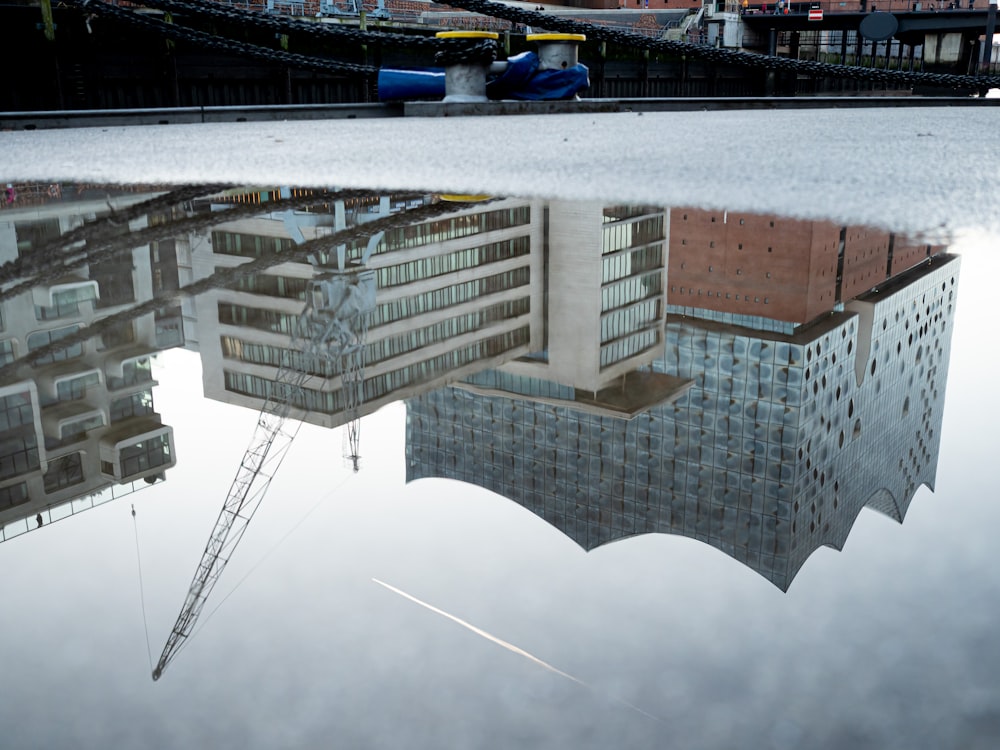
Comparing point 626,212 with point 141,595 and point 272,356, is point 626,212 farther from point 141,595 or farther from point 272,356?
point 141,595

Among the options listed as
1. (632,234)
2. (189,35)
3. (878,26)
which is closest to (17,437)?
(632,234)

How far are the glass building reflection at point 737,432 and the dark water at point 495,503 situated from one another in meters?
0.01

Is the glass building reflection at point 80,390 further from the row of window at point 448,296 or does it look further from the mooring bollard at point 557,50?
Result: the mooring bollard at point 557,50

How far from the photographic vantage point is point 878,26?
177 ft

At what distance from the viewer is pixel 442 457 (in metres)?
2.05

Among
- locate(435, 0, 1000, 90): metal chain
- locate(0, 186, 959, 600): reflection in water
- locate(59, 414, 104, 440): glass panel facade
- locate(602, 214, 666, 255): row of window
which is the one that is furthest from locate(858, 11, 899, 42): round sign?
locate(59, 414, 104, 440): glass panel facade

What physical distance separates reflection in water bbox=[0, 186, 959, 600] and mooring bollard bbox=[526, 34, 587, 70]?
1817cm

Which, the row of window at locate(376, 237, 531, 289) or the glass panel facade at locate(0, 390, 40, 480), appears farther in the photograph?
the row of window at locate(376, 237, 531, 289)

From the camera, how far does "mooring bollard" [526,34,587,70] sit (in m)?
21.8

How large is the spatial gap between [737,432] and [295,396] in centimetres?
105

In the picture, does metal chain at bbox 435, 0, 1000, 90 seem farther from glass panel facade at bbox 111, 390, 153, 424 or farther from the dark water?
glass panel facade at bbox 111, 390, 153, 424

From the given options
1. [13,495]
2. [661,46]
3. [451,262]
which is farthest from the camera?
[661,46]

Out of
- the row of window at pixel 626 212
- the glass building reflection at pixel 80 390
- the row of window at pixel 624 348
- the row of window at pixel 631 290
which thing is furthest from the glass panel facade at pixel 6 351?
the row of window at pixel 626 212

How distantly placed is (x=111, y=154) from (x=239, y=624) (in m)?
9.20
